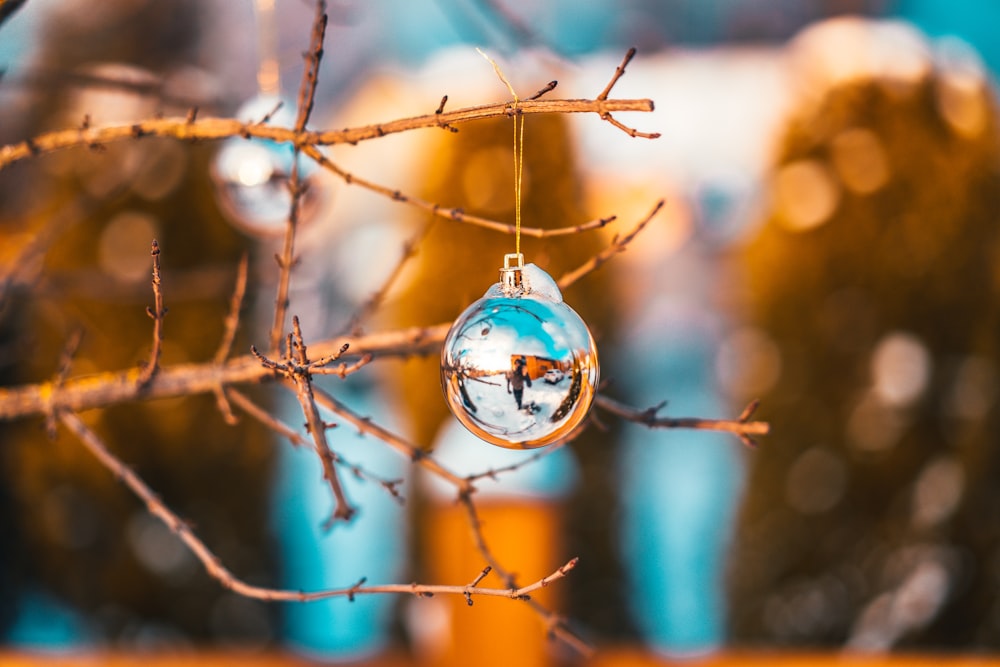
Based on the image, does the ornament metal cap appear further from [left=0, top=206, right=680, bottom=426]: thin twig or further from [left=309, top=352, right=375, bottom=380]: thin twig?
[left=0, top=206, right=680, bottom=426]: thin twig

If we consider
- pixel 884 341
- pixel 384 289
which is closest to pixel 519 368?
pixel 384 289

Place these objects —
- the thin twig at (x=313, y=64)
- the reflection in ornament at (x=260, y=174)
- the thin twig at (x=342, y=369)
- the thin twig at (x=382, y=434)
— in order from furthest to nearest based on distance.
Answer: the reflection in ornament at (x=260, y=174), the thin twig at (x=382, y=434), the thin twig at (x=313, y=64), the thin twig at (x=342, y=369)

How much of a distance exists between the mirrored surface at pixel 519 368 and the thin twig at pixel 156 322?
0.45 m

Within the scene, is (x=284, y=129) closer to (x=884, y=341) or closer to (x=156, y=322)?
(x=156, y=322)

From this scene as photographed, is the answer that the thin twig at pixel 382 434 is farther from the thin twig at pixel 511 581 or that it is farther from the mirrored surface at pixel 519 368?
the mirrored surface at pixel 519 368

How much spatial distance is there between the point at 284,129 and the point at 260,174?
30.2 inches

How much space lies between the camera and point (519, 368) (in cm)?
113

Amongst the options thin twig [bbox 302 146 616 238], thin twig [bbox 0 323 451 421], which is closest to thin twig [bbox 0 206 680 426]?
thin twig [bbox 0 323 451 421]

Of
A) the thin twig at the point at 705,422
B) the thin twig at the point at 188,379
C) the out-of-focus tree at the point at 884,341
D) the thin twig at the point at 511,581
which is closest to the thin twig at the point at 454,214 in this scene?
the thin twig at the point at 188,379

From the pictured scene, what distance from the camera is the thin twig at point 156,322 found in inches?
50.6

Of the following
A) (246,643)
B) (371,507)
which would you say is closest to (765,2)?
(371,507)

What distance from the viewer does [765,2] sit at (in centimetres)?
806

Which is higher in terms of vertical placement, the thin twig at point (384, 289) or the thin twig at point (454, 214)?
the thin twig at point (384, 289)

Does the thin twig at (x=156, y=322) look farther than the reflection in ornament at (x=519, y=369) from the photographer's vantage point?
Yes
